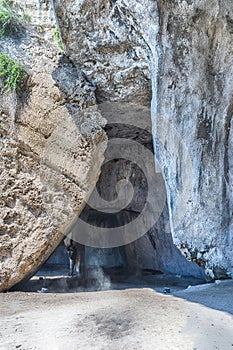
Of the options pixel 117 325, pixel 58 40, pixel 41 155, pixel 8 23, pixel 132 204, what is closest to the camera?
pixel 117 325

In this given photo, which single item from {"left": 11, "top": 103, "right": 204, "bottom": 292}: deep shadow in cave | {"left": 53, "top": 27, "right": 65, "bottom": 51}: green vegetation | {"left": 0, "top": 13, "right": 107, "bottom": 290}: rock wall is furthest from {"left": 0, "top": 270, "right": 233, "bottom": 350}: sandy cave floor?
{"left": 53, "top": 27, "right": 65, "bottom": 51}: green vegetation

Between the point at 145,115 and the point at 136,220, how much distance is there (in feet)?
14.8

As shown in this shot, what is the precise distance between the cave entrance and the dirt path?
3.88 meters

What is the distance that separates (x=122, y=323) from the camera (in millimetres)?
2400

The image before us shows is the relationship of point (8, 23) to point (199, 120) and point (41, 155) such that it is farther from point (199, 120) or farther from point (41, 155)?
point (199, 120)

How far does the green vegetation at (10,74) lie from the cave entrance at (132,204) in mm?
1590

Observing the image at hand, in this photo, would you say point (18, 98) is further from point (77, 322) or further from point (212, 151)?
point (77, 322)

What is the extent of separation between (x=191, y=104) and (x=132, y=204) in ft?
16.6

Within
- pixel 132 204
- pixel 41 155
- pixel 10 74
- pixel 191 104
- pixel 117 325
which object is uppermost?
pixel 10 74

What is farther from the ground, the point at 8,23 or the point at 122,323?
the point at 8,23

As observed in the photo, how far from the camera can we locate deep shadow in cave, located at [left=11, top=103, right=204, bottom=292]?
6453 mm

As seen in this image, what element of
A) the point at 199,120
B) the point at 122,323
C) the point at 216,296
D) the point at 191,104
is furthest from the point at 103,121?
the point at 122,323

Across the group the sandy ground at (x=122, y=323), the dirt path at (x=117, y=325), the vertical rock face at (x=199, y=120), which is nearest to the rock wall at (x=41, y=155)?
the sandy ground at (x=122, y=323)

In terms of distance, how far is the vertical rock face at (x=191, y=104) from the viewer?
4395 millimetres
